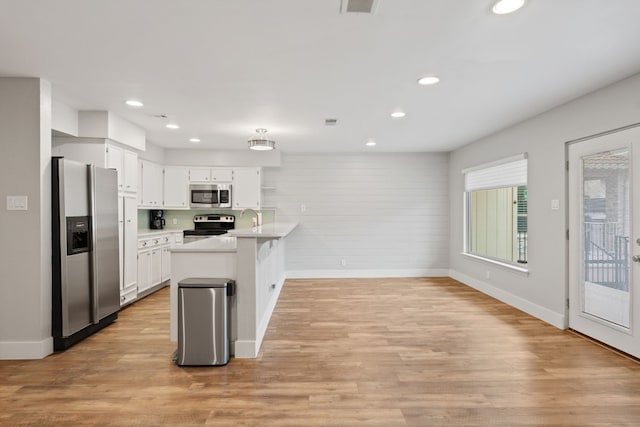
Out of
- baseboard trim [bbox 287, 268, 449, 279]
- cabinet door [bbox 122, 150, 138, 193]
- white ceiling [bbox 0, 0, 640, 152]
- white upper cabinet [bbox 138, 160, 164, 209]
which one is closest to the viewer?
white ceiling [bbox 0, 0, 640, 152]

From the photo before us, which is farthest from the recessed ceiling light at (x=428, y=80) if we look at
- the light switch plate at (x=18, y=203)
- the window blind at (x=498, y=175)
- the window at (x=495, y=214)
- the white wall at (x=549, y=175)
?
the light switch plate at (x=18, y=203)

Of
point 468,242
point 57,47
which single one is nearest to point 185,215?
point 57,47

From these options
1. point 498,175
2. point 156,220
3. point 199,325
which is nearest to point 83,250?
point 199,325

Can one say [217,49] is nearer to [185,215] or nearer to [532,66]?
[532,66]

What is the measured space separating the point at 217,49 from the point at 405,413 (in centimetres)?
285

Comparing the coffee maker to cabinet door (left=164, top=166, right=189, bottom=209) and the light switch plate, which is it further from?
the light switch plate

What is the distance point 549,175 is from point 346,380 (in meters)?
3.40

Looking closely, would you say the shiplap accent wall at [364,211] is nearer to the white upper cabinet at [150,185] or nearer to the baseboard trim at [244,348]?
the white upper cabinet at [150,185]

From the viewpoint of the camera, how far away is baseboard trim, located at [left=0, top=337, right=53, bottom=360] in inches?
125

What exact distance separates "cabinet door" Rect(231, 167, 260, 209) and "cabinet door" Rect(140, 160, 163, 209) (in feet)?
4.35

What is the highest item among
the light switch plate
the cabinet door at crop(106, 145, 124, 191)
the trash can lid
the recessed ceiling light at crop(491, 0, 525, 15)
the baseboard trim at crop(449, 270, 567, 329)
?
the recessed ceiling light at crop(491, 0, 525, 15)

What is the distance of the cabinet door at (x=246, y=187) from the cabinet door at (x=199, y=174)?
1.67 ft

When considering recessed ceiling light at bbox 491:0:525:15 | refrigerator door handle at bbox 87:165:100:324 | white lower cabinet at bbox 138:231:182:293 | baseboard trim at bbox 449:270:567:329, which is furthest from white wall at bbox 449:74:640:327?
refrigerator door handle at bbox 87:165:100:324

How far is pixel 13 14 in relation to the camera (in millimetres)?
2154
